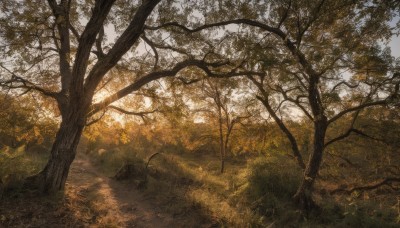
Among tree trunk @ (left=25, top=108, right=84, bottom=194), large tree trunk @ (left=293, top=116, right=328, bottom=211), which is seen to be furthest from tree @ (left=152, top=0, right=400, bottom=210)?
tree trunk @ (left=25, top=108, right=84, bottom=194)

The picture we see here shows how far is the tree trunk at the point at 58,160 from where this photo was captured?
8.69 m

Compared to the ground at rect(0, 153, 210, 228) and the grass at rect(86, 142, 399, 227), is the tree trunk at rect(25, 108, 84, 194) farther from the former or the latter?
the grass at rect(86, 142, 399, 227)

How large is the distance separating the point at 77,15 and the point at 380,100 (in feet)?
42.9

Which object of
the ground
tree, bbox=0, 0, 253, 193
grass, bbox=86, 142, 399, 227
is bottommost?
the ground

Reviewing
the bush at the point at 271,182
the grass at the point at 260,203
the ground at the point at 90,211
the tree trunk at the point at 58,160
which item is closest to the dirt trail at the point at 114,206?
the ground at the point at 90,211

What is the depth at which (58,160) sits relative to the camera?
873 centimetres

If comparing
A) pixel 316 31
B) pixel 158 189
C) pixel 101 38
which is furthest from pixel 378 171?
pixel 101 38

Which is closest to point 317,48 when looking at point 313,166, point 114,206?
point 313,166

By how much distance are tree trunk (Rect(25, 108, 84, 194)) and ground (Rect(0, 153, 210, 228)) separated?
40 cm

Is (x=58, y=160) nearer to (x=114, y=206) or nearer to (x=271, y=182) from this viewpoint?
(x=114, y=206)

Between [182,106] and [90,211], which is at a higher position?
[182,106]

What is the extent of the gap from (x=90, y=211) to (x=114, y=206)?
175 cm

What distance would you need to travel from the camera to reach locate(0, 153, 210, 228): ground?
7215 mm

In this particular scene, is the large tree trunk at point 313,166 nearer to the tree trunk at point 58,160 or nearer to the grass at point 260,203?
the grass at point 260,203
